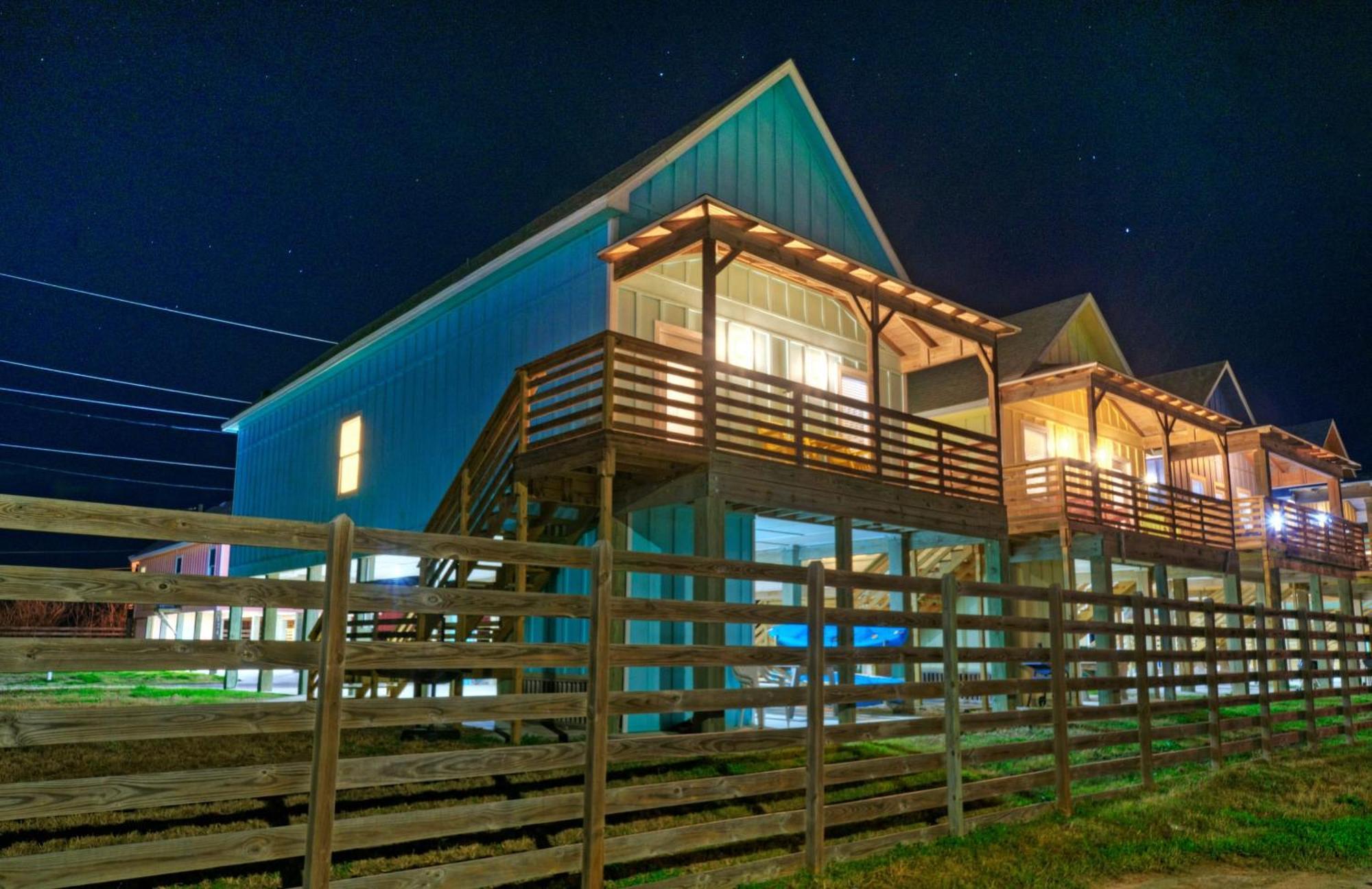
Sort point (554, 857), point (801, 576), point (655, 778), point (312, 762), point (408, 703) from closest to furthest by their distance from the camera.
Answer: point (312, 762) < point (408, 703) < point (554, 857) < point (801, 576) < point (655, 778)

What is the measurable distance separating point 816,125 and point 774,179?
5.52 ft

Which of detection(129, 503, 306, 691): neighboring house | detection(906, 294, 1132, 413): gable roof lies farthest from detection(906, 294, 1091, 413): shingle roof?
detection(129, 503, 306, 691): neighboring house

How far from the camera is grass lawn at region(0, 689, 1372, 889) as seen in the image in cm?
667

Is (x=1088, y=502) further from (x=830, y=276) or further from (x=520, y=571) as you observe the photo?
(x=520, y=571)

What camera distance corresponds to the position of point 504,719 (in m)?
5.36

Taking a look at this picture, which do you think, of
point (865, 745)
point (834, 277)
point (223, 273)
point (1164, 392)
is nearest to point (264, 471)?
point (834, 277)

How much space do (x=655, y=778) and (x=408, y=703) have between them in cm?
423

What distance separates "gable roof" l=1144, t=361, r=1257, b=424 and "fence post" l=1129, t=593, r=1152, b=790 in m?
24.5

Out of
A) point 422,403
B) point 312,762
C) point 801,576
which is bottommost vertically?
point 312,762

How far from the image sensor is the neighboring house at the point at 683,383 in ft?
45.4

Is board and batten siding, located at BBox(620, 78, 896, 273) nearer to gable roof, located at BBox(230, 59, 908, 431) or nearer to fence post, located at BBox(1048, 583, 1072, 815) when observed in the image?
gable roof, located at BBox(230, 59, 908, 431)

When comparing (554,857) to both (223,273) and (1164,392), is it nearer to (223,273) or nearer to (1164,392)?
(1164,392)

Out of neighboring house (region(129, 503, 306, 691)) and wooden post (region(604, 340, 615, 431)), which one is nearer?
wooden post (region(604, 340, 615, 431))

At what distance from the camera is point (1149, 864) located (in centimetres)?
769
